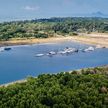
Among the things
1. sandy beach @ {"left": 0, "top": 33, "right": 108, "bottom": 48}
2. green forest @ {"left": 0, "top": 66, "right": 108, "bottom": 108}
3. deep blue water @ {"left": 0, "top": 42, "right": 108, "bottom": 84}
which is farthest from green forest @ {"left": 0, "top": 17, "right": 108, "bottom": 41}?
green forest @ {"left": 0, "top": 66, "right": 108, "bottom": 108}

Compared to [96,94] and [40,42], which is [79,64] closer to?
[40,42]

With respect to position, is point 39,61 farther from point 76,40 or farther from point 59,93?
point 59,93

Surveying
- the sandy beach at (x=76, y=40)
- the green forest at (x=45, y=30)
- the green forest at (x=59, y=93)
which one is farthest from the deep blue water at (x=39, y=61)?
the green forest at (x=59, y=93)

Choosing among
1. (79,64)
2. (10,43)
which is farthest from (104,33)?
(79,64)

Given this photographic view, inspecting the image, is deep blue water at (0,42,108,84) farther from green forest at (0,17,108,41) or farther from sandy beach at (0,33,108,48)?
green forest at (0,17,108,41)

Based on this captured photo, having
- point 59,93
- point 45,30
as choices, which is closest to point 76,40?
point 45,30

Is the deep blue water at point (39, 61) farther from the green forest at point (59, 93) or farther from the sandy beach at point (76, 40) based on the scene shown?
the green forest at point (59, 93)

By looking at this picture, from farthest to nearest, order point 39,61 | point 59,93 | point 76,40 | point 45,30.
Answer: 1. point 45,30
2. point 76,40
3. point 39,61
4. point 59,93
